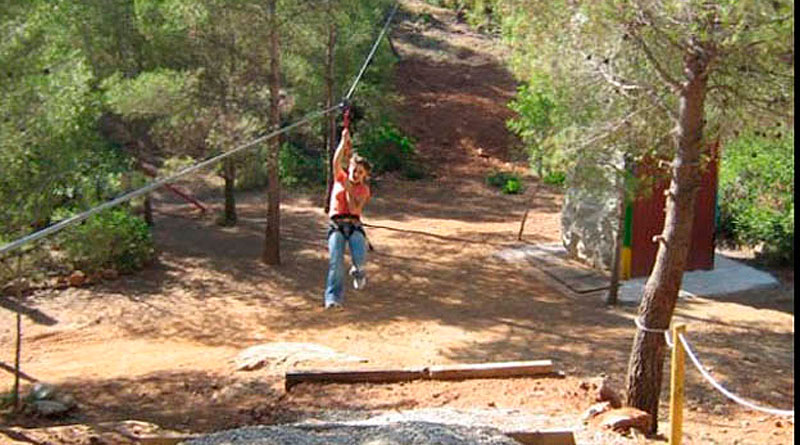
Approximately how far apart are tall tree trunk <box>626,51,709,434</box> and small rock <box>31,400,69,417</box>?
200 inches

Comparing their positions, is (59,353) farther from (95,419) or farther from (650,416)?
(650,416)

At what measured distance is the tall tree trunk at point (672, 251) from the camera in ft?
22.2

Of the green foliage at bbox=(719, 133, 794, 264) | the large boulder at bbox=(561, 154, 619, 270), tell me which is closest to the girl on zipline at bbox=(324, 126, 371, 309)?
the large boulder at bbox=(561, 154, 619, 270)

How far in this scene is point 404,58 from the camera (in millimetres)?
31844

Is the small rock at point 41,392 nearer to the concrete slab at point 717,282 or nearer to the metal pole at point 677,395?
the metal pole at point 677,395

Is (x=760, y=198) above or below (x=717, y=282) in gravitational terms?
above

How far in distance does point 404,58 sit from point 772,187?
18825mm

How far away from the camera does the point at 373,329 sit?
1191 cm

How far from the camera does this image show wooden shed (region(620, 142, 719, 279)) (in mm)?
13953

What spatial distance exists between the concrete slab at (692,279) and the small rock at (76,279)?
690 centimetres

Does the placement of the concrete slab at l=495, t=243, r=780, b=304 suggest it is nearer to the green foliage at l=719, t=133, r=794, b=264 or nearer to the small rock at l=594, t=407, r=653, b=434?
the green foliage at l=719, t=133, r=794, b=264

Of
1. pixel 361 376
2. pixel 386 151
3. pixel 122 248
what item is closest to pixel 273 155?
pixel 122 248

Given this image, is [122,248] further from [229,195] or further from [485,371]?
[485,371]

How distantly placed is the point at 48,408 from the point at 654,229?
9.19 meters
